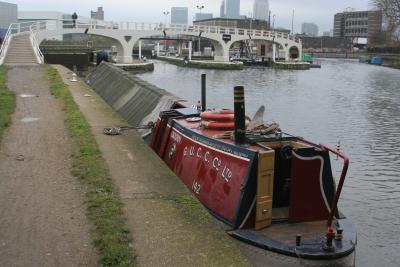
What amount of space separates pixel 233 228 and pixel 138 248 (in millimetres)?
2009

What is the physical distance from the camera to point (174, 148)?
1084 cm

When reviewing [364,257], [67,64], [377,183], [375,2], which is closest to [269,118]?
[377,183]

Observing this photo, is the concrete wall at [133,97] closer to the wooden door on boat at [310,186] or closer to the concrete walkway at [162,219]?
the concrete walkway at [162,219]

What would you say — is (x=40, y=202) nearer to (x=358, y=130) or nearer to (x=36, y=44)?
(x=358, y=130)

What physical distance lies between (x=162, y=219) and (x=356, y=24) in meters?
174

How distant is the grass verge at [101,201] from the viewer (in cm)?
575

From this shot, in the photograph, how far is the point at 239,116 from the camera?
7.83 metres

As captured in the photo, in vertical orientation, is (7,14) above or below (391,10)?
below

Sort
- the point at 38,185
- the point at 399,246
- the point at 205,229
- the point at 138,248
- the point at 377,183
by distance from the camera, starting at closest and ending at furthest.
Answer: the point at 138,248 < the point at 205,229 < the point at 38,185 < the point at 399,246 < the point at 377,183

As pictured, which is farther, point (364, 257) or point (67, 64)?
point (67, 64)

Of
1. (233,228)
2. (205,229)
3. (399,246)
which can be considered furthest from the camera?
(399,246)

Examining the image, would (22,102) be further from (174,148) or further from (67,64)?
(67,64)

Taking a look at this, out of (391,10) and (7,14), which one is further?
(391,10)

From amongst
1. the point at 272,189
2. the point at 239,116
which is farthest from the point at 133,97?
the point at 272,189
